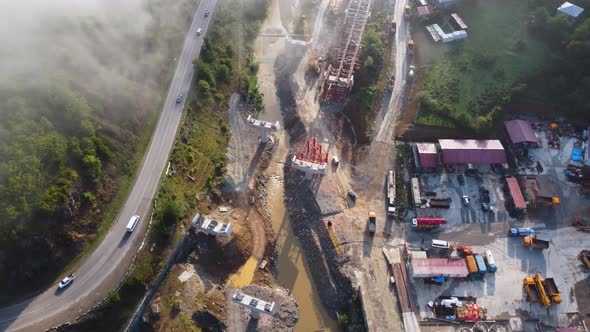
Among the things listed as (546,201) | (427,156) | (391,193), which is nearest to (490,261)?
(546,201)

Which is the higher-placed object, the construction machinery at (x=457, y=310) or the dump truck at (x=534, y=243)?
the dump truck at (x=534, y=243)

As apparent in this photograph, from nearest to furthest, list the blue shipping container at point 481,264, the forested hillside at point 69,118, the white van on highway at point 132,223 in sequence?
the forested hillside at point 69,118 < the white van on highway at point 132,223 < the blue shipping container at point 481,264

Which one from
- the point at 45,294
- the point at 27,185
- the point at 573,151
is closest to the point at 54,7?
the point at 27,185

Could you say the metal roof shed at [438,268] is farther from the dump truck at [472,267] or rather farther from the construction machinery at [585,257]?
the construction machinery at [585,257]

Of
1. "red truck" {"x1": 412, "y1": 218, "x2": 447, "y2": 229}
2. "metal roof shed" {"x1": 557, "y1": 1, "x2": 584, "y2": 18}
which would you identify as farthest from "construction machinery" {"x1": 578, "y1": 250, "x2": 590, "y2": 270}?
"metal roof shed" {"x1": 557, "y1": 1, "x2": 584, "y2": 18}

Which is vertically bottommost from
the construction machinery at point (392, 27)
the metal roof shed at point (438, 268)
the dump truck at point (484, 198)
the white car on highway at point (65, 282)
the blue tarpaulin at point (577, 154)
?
the white car on highway at point (65, 282)

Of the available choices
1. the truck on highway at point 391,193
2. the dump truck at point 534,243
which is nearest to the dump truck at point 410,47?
the truck on highway at point 391,193

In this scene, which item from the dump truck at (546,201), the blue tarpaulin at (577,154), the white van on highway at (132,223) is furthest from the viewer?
the blue tarpaulin at (577,154)

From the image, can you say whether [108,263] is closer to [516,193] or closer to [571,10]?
[516,193]
